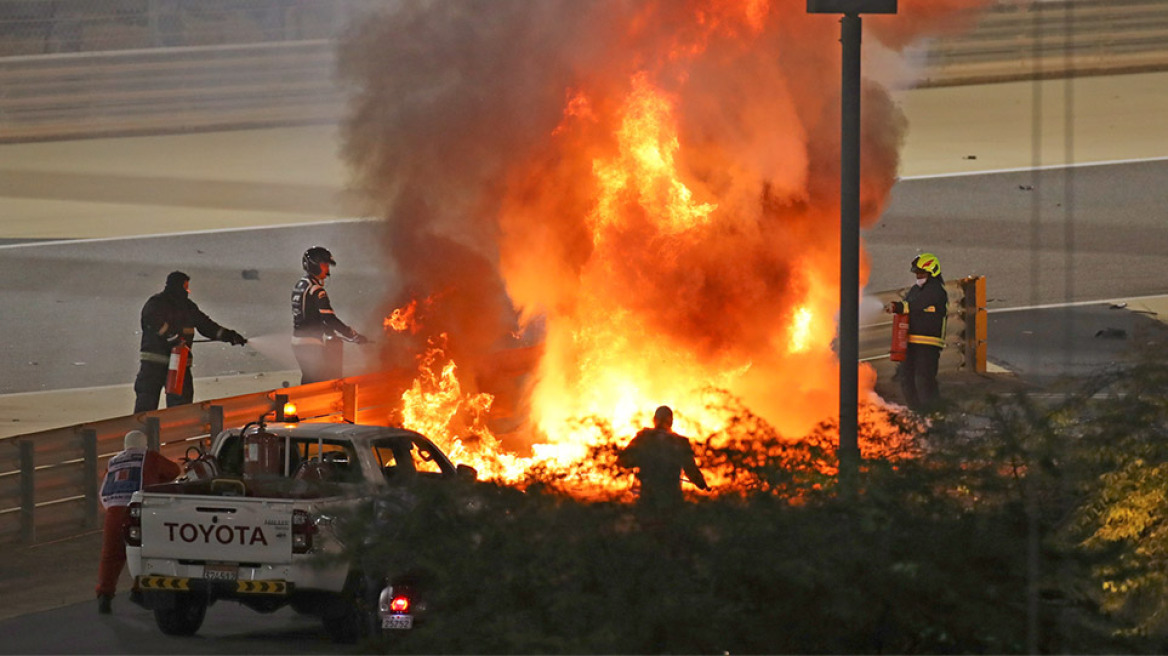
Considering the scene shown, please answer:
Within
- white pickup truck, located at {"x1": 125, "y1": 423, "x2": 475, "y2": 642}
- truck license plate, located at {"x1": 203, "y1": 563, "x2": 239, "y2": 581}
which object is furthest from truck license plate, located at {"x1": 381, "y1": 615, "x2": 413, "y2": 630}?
truck license plate, located at {"x1": 203, "y1": 563, "x2": 239, "y2": 581}

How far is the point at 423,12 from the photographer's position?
1647 cm

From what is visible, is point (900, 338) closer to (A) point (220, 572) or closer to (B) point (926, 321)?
(B) point (926, 321)

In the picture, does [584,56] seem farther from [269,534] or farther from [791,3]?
[269,534]

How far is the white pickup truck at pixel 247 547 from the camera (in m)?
11.0

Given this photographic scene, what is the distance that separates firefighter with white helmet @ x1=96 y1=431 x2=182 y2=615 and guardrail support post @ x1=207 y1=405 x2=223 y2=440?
110 inches

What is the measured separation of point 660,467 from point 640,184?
593 centimetres

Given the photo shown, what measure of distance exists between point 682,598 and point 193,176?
23.8m

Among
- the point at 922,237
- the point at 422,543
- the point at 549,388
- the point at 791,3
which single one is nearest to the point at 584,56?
the point at 791,3

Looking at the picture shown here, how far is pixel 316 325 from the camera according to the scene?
17953mm

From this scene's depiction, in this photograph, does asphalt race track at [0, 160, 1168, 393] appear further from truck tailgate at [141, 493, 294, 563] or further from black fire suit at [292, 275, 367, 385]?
truck tailgate at [141, 493, 294, 563]

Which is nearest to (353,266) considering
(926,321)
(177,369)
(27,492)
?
(177,369)

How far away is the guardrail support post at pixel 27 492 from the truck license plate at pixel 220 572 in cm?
372

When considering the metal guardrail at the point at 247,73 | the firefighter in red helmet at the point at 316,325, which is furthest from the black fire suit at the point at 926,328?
the metal guardrail at the point at 247,73

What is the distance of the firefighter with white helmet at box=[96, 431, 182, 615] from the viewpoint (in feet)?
40.5
